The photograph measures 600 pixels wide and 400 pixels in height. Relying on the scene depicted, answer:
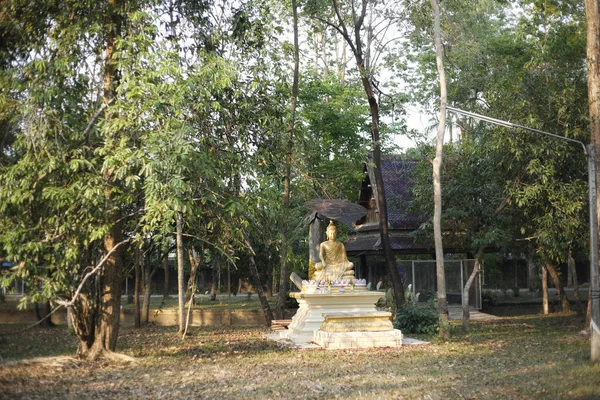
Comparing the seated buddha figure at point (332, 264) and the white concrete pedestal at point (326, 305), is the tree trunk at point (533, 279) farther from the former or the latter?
the white concrete pedestal at point (326, 305)

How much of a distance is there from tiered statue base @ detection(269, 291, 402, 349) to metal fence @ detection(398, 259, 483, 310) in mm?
8833

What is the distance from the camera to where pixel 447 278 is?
24.9 metres

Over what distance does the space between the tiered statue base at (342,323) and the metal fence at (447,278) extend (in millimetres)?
8833

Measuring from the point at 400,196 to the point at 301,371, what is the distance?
1434 cm

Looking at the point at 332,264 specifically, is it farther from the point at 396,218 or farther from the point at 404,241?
the point at 396,218

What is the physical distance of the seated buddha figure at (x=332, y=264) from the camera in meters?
16.2

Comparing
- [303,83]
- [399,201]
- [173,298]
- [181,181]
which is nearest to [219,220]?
[181,181]

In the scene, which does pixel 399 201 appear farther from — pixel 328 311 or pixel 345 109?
pixel 328 311

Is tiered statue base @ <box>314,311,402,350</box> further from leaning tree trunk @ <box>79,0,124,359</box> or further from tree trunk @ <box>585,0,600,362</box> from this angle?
leaning tree trunk @ <box>79,0,124,359</box>

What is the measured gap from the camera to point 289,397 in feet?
29.3

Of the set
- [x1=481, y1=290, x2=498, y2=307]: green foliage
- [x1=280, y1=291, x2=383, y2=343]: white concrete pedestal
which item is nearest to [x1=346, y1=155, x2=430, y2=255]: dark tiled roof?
[x1=481, y1=290, x2=498, y2=307]: green foliage

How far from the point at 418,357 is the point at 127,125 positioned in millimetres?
6631

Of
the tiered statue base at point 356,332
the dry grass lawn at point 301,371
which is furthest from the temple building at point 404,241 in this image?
the dry grass lawn at point 301,371

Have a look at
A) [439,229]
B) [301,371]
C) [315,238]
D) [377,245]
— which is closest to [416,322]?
[439,229]
